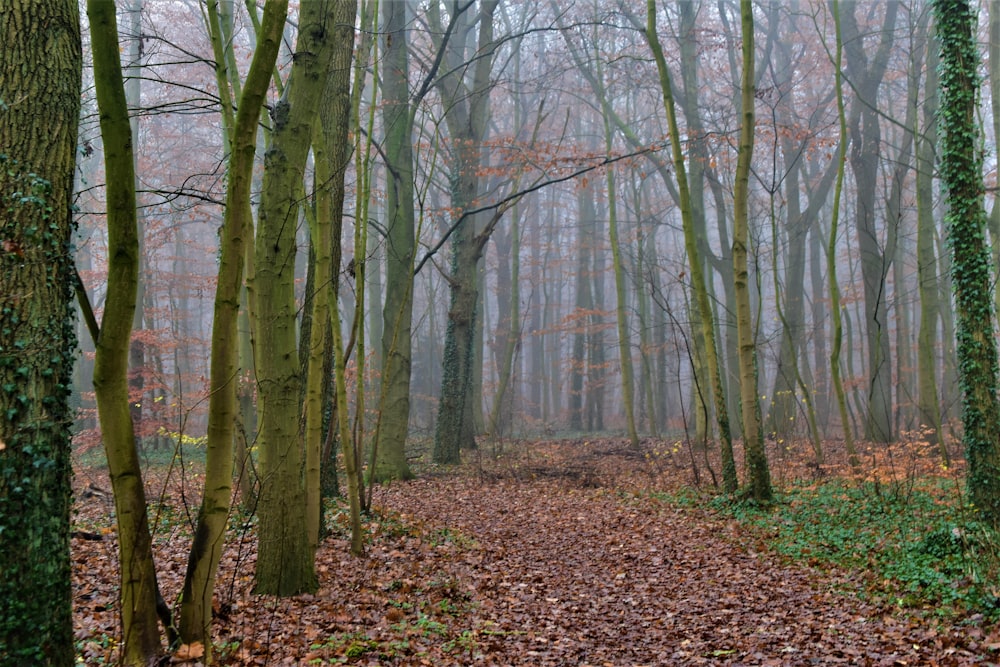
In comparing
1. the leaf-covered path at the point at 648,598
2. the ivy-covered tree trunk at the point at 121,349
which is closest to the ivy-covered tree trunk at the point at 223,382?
the ivy-covered tree trunk at the point at 121,349

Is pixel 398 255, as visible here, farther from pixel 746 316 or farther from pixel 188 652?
pixel 188 652

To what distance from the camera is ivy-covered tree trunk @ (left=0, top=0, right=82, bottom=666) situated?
3102mm

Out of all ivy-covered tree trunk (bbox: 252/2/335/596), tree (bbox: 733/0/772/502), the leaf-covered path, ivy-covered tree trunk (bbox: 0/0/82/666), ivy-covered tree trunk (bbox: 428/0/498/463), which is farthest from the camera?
ivy-covered tree trunk (bbox: 428/0/498/463)

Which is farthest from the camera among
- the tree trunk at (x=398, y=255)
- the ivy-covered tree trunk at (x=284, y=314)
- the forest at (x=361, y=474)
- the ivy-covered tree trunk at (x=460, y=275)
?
the ivy-covered tree trunk at (x=460, y=275)

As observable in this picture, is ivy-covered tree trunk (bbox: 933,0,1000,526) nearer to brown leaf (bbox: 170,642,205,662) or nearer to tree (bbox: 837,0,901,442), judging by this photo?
brown leaf (bbox: 170,642,205,662)

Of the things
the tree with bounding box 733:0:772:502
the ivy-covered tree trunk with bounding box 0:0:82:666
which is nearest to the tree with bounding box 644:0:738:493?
the tree with bounding box 733:0:772:502

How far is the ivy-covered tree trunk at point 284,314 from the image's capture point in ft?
17.7

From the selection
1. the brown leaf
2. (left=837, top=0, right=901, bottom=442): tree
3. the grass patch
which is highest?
(left=837, top=0, right=901, bottom=442): tree

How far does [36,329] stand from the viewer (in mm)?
3225

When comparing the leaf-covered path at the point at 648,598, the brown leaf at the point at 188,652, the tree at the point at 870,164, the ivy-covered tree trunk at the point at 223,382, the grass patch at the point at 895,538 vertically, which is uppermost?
the tree at the point at 870,164

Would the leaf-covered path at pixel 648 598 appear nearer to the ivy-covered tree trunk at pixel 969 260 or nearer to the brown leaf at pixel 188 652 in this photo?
the brown leaf at pixel 188 652

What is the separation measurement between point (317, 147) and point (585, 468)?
30.9 feet

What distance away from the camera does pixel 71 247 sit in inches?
136

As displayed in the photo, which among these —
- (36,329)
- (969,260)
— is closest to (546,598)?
(36,329)
